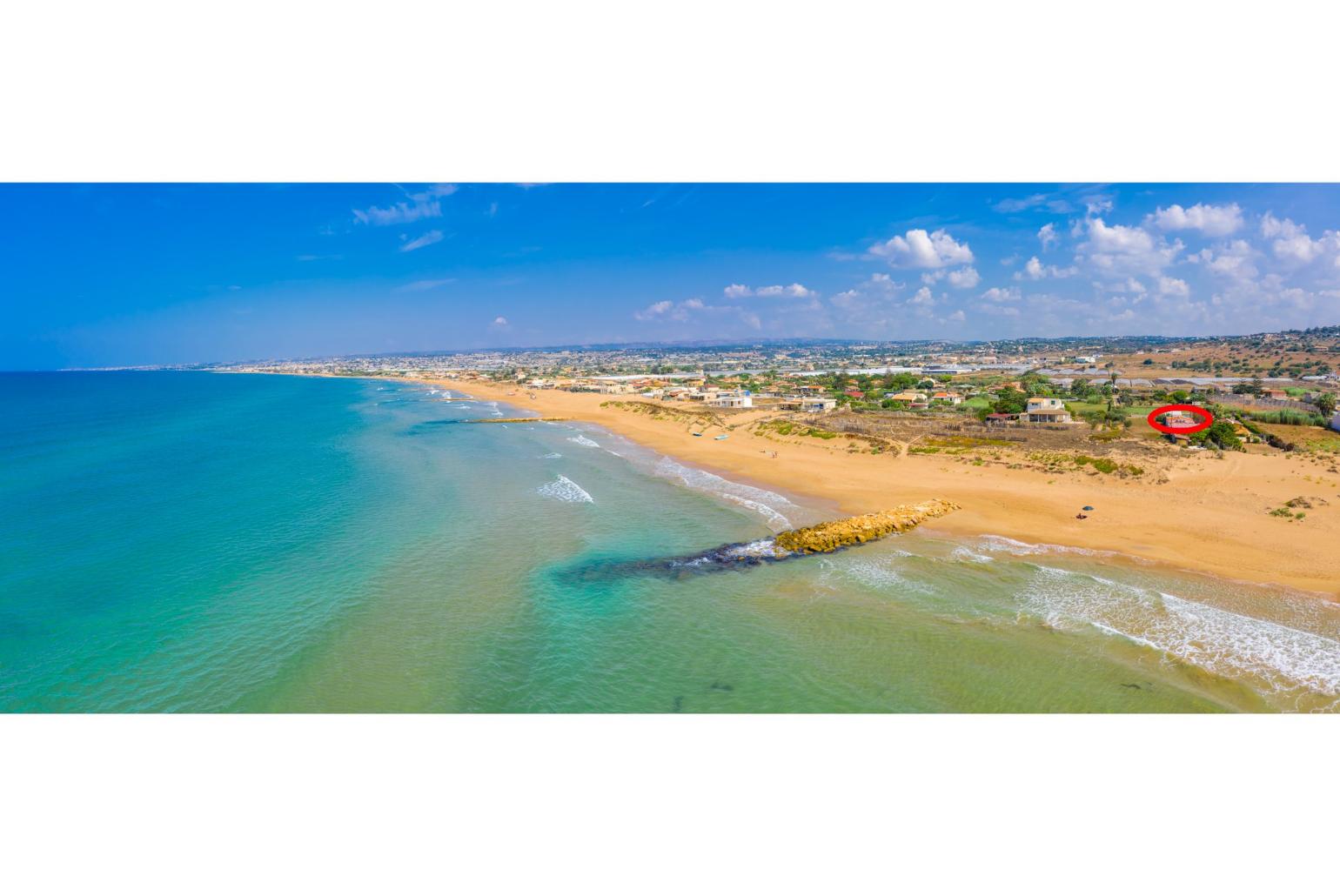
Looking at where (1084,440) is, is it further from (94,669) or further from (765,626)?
(94,669)

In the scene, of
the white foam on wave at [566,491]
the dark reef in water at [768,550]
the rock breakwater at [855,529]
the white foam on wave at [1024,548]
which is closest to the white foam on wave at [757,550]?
the dark reef in water at [768,550]

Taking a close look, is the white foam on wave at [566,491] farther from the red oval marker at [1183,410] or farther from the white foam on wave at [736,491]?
the red oval marker at [1183,410]

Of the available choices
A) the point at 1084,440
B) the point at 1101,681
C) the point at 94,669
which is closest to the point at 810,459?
the point at 1084,440

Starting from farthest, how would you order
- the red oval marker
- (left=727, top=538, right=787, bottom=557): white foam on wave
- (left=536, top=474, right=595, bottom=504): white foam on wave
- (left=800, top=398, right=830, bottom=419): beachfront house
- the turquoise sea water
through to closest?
(left=800, top=398, right=830, bottom=419): beachfront house
the red oval marker
(left=536, top=474, right=595, bottom=504): white foam on wave
(left=727, top=538, right=787, bottom=557): white foam on wave
the turquoise sea water

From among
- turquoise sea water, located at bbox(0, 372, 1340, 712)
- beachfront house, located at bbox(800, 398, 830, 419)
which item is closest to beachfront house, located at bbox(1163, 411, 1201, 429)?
beachfront house, located at bbox(800, 398, 830, 419)

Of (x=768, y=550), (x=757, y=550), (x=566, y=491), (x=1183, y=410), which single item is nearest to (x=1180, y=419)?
(x=1183, y=410)

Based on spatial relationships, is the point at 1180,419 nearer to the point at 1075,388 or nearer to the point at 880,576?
the point at 1075,388

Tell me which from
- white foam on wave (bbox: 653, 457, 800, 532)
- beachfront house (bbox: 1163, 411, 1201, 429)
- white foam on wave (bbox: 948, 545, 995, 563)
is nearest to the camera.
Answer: white foam on wave (bbox: 948, 545, 995, 563)

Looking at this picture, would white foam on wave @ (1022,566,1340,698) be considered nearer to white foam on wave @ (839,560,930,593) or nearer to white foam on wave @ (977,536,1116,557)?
white foam on wave @ (977,536,1116,557)
